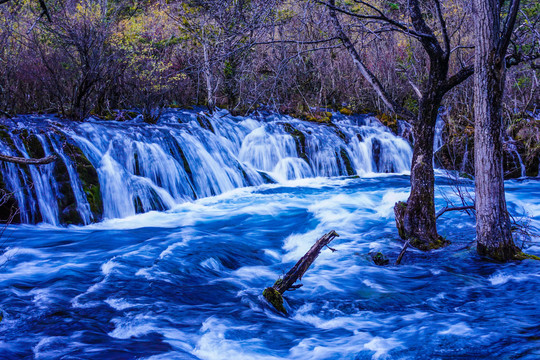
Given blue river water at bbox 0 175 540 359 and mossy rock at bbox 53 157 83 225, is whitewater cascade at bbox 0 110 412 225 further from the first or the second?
blue river water at bbox 0 175 540 359

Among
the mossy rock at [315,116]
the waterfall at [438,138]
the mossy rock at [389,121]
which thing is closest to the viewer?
the waterfall at [438,138]

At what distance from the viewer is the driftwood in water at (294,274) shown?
168 inches

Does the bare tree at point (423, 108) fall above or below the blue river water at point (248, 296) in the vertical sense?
above

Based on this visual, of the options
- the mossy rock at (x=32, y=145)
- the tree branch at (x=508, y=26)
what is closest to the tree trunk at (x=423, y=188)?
the tree branch at (x=508, y=26)

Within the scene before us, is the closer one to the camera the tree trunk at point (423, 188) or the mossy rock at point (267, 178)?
the tree trunk at point (423, 188)

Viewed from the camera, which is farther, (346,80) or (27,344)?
(346,80)

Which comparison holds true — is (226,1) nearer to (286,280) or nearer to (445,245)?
(286,280)

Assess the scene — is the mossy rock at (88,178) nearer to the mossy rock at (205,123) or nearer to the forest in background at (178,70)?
the forest in background at (178,70)

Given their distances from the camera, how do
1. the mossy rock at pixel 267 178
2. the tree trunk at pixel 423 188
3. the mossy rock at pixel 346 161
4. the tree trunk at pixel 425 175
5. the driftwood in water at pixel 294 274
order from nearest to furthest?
1. the driftwood in water at pixel 294 274
2. the tree trunk at pixel 425 175
3. the tree trunk at pixel 423 188
4. the mossy rock at pixel 267 178
5. the mossy rock at pixel 346 161

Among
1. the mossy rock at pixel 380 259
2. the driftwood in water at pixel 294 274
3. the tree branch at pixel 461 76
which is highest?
the tree branch at pixel 461 76

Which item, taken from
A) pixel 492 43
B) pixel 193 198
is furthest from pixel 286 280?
pixel 193 198

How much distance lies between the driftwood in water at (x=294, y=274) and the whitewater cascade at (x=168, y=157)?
2065 mm

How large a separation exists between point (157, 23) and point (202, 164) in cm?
1052

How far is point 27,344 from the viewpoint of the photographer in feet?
11.8
